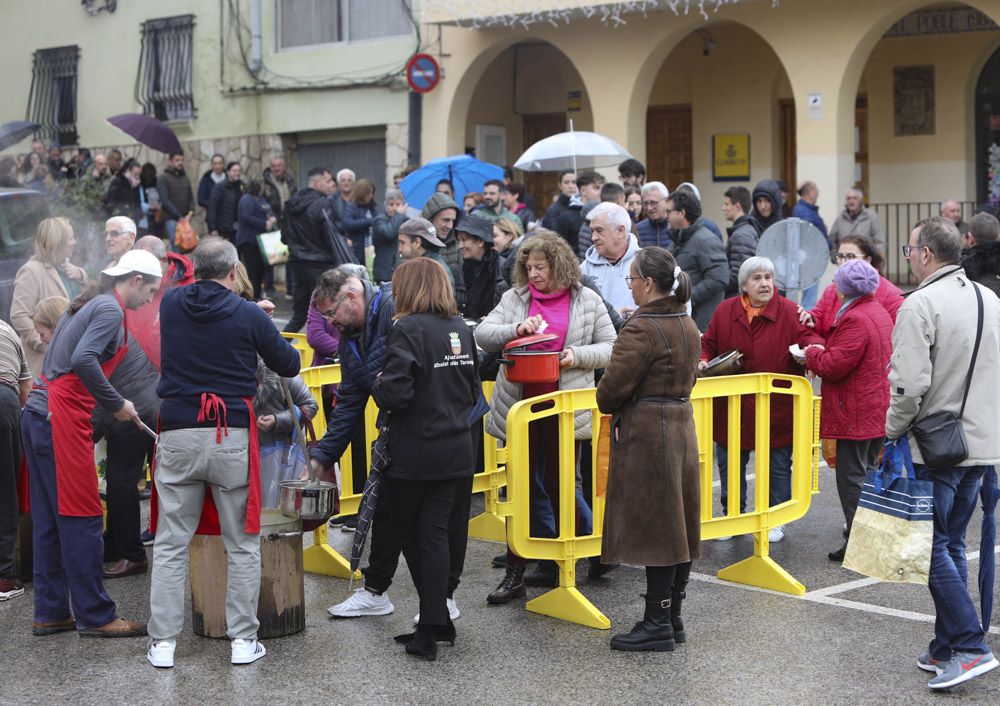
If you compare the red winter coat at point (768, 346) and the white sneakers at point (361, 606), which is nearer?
the white sneakers at point (361, 606)

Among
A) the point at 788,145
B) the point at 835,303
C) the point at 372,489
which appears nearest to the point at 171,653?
the point at 372,489

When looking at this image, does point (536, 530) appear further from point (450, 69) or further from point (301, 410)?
point (450, 69)

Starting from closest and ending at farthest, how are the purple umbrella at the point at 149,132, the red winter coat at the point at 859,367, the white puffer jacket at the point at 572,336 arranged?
the white puffer jacket at the point at 572,336
the red winter coat at the point at 859,367
the purple umbrella at the point at 149,132

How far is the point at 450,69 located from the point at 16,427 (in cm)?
Answer: 1414

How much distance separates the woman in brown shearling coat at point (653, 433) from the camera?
6258 mm

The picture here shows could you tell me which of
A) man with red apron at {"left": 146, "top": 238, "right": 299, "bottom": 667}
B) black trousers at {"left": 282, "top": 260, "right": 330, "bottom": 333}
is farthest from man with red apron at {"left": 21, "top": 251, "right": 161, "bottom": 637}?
black trousers at {"left": 282, "top": 260, "right": 330, "bottom": 333}

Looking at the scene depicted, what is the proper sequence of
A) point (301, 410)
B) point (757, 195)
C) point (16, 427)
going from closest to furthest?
point (301, 410), point (16, 427), point (757, 195)

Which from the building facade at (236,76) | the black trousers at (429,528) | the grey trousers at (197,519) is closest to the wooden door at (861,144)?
the building facade at (236,76)

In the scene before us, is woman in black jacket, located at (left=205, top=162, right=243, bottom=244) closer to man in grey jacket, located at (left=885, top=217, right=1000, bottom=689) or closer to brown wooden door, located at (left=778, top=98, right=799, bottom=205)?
brown wooden door, located at (left=778, top=98, right=799, bottom=205)

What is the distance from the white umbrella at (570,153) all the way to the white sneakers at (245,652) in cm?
883

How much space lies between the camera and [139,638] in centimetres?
662

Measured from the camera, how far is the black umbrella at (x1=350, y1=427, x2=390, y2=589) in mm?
6410

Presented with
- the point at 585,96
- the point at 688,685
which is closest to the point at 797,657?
the point at 688,685

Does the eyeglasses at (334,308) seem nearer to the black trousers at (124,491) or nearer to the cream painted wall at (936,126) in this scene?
the black trousers at (124,491)
